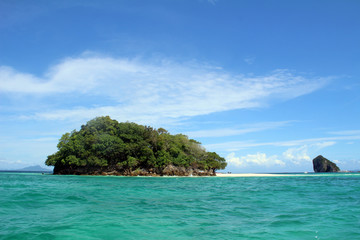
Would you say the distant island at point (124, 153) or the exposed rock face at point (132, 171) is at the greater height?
the distant island at point (124, 153)

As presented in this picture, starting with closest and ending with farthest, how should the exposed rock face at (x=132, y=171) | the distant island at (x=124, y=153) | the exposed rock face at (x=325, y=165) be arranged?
1. the distant island at (x=124, y=153)
2. the exposed rock face at (x=132, y=171)
3. the exposed rock face at (x=325, y=165)

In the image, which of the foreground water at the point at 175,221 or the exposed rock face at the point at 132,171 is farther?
the exposed rock face at the point at 132,171

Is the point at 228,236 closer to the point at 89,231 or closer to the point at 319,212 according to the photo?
the point at 89,231

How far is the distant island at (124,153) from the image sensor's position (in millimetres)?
58381

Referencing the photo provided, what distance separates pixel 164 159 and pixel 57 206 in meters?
47.8

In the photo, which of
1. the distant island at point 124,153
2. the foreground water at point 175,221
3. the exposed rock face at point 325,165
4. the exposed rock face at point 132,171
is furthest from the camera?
the exposed rock face at point 325,165

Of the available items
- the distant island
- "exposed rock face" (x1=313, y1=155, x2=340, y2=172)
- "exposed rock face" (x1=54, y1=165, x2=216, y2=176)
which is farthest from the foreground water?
"exposed rock face" (x1=313, y1=155, x2=340, y2=172)

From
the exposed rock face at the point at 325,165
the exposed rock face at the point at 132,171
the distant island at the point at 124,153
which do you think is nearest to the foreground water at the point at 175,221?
the distant island at the point at 124,153

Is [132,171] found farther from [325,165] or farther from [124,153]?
[325,165]

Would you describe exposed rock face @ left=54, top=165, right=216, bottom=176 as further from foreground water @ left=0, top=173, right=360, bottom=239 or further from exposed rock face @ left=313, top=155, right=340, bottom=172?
exposed rock face @ left=313, top=155, right=340, bottom=172

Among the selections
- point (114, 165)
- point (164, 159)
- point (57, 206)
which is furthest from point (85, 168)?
point (57, 206)

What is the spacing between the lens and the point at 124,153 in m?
59.5

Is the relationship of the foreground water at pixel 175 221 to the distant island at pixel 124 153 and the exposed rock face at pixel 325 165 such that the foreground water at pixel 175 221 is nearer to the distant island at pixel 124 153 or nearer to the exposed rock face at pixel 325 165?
the distant island at pixel 124 153

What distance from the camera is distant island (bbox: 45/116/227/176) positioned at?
58.4m
